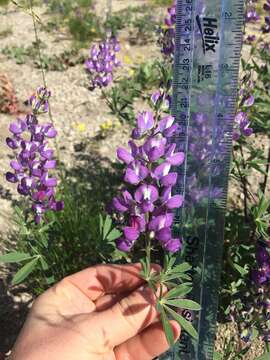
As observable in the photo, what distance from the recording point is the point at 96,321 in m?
1.45

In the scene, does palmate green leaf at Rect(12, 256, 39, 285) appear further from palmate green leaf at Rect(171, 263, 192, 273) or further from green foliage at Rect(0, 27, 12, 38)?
green foliage at Rect(0, 27, 12, 38)

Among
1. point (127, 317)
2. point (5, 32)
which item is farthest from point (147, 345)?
point (5, 32)

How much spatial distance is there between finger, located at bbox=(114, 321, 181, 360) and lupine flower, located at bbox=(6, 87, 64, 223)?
810 millimetres

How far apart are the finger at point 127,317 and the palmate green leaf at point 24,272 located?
1.87ft

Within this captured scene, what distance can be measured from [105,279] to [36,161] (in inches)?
29.8

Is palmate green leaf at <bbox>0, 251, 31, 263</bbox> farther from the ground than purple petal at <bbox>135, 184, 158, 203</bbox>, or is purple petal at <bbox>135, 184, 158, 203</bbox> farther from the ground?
purple petal at <bbox>135, 184, 158, 203</bbox>

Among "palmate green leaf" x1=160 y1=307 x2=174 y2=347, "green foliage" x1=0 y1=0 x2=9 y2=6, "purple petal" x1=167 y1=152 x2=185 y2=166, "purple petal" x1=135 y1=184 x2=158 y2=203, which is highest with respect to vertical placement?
"green foliage" x1=0 y1=0 x2=9 y2=6

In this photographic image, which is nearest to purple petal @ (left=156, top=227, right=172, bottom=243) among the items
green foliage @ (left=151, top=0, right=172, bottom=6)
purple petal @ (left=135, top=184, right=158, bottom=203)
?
purple petal @ (left=135, top=184, right=158, bottom=203)

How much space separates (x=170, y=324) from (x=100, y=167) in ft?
7.01

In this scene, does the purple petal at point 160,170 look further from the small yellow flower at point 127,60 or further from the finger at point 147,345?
the small yellow flower at point 127,60

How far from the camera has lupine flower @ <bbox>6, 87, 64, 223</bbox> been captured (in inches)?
83.5

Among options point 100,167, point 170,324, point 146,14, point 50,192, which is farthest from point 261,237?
point 146,14

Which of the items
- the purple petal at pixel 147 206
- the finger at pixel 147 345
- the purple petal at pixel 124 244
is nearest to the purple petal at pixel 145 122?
the purple petal at pixel 147 206

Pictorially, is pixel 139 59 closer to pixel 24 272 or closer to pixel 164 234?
pixel 24 272
